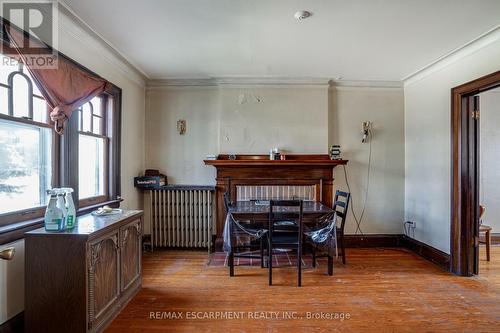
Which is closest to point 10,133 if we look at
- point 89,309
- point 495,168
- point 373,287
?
point 89,309

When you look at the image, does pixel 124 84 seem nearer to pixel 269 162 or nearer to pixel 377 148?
pixel 269 162

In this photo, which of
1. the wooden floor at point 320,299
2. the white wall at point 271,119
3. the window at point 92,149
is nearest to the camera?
the wooden floor at point 320,299

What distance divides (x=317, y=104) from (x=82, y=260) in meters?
3.56

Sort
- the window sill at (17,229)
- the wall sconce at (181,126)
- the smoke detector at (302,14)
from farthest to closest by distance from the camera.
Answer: the wall sconce at (181,126)
the smoke detector at (302,14)
the window sill at (17,229)

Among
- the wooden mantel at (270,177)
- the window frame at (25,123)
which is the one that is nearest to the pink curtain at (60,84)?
the window frame at (25,123)

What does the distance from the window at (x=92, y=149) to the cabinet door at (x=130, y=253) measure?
30.9 inches

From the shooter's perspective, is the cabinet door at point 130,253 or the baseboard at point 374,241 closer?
the cabinet door at point 130,253

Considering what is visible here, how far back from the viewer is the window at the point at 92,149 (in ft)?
9.71

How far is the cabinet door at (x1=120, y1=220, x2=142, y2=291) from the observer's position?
2.46 metres

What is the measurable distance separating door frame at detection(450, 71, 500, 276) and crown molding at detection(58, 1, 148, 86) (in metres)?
3.99

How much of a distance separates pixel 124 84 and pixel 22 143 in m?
1.76

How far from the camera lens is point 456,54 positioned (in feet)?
10.5

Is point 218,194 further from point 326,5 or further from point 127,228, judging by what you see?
point 326,5

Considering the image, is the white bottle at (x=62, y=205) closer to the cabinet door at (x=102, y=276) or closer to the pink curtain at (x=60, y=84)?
the cabinet door at (x=102, y=276)
